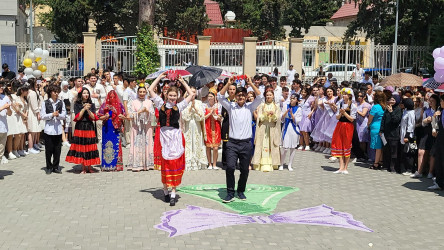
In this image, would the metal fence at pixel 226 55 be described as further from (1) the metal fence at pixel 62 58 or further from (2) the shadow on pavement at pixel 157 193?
(2) the shadow on pavement at pixel 157 193

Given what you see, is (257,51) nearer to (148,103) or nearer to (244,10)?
(148,103)

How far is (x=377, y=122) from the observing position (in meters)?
12.6

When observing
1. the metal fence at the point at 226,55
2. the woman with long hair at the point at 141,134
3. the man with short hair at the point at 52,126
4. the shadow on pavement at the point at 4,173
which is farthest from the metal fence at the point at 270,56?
the shadow on pavement at the point at 4,173

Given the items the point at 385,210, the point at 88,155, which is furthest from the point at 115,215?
→ the point at 385,210

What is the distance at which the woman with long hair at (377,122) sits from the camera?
12547 millimetres

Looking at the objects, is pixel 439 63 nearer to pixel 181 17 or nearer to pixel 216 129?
pixel 216 129

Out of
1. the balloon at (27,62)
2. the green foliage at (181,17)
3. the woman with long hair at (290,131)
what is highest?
the green foliage at (181,17)

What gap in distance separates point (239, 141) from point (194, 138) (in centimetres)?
289

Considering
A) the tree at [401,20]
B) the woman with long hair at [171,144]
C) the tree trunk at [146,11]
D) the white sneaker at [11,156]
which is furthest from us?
the tree at [401,20]

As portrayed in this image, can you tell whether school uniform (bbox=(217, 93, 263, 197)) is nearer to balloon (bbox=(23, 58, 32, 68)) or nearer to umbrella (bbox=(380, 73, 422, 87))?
umbrella (bbox=(380, 73, 422, 87))

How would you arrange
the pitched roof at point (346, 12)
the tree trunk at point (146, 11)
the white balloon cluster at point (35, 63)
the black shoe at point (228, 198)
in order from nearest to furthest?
the black shoe at point (228, 198) < the white balloon cluster at point (35, 63) < the tree trunk at point (146, 11) < the pitched roof at point (346, 12)

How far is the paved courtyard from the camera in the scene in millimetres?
7297

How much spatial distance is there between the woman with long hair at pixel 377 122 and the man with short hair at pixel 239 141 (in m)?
4.03

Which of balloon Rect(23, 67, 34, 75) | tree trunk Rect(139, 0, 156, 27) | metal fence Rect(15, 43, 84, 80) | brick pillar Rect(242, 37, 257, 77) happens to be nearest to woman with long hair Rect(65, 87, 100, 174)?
balloon Rect(23, 67, 34, 75)
